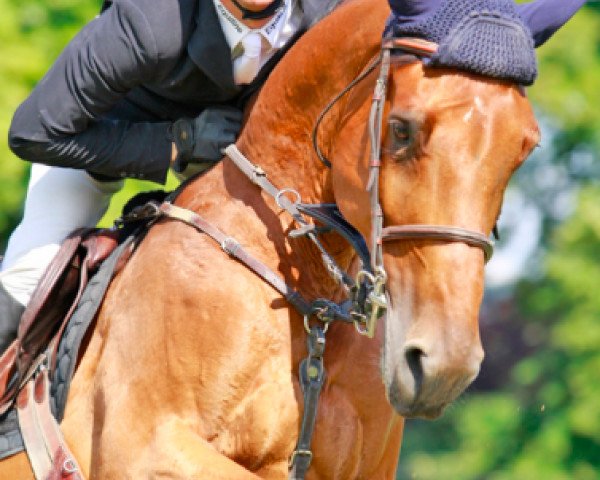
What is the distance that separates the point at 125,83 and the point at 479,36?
1.47 meters

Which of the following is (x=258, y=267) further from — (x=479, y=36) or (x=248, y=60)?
(x=479, y=36)

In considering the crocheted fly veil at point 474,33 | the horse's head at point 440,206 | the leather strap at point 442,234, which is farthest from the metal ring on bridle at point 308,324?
the crocheted fly veil at point 474,33

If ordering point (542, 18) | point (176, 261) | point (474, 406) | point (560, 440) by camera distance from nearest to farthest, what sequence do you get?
point (542, 18) → point (176, 261) → point (560, 440) → point (474, 406)

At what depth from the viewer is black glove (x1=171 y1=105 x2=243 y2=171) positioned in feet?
17.7

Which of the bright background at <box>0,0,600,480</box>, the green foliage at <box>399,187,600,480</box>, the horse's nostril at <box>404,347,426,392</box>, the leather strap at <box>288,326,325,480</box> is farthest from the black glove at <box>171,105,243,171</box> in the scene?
the green foliage at <box>399,187,600,480</box>

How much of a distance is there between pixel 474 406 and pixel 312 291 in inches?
469

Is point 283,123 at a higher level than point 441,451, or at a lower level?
higher

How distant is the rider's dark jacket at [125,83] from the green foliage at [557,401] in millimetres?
7950

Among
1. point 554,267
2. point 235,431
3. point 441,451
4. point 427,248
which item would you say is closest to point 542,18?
point 427,248

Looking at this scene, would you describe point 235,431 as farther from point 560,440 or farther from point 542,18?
point 560,440

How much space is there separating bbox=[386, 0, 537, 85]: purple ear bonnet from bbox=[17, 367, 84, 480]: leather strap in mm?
2048

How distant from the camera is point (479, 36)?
4.43 meters

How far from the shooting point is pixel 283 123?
5.18 meters

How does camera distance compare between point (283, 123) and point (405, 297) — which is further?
point (283, 123)
